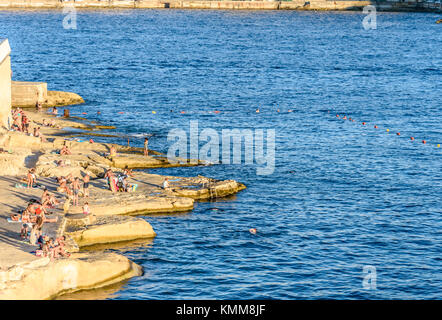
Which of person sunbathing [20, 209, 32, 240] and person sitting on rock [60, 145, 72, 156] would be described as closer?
person sunbathing [20, 209, 32, 240]

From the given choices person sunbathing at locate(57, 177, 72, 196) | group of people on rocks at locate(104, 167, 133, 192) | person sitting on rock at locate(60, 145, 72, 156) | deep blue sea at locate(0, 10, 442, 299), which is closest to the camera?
deep blue sea at locate(0, 10, 442, 299)

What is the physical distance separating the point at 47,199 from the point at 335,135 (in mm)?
42098

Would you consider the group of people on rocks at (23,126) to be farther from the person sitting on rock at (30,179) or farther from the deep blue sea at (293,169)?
the person sitting on rock at (30,179)

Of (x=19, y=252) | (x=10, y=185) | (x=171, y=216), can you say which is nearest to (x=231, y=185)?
(x=171, y=216)

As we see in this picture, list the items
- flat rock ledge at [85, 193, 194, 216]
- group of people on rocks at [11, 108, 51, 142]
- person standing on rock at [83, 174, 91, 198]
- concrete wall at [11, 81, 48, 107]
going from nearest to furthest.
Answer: flat rock ledge at [85, 193, 194, 216], person standing on rock at [83, 174, 91, 198], group of people on rocks at [11, 108, 51, 142], concrete wall at [11, 81, 48, 107]

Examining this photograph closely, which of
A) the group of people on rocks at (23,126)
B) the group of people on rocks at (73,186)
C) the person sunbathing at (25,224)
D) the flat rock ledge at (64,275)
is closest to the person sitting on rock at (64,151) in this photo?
the group of people on rocks at (23,126)

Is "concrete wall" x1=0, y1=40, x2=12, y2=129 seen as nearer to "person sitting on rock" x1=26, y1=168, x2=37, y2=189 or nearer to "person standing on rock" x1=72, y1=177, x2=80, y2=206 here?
"person sitting on rock" x1=26, y1=168, x2=37, y2=189

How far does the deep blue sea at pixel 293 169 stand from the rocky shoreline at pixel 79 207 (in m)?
1.44

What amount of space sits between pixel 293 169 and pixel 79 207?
2499 cm

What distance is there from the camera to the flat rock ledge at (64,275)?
39000 mm

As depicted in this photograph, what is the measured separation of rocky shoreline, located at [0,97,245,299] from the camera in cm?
4103

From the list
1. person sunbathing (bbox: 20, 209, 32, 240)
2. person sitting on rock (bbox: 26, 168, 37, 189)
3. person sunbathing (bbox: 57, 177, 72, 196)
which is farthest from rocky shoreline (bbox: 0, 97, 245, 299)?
person sitting on rock (bbox: 26, 168, 37, 189)

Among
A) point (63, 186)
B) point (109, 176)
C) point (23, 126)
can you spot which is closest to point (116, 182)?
point (109, 176)

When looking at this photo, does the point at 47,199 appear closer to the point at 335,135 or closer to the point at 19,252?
the point at 19,252
